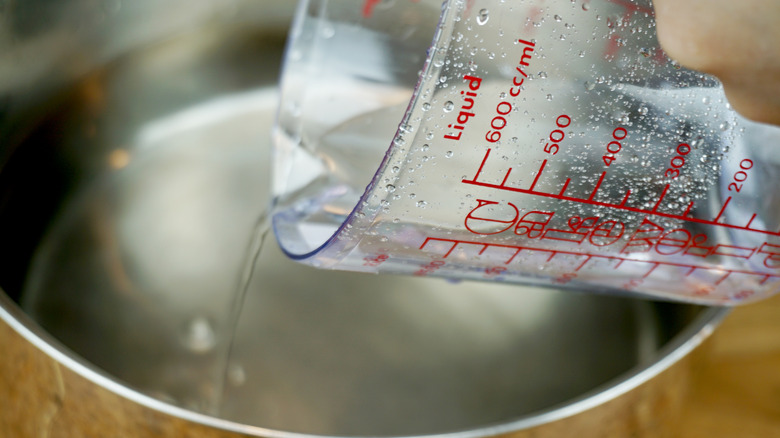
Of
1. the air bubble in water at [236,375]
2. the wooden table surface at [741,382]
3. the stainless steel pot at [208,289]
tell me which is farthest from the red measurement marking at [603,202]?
the air bubble in water at [236,375]

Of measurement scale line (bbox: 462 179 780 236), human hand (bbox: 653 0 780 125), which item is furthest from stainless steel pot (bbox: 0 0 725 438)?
human hand (bbox: 653 0 780 125)

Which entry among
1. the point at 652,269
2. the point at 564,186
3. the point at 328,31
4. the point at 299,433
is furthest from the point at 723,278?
the point at 328,31

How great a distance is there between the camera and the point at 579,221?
459mm

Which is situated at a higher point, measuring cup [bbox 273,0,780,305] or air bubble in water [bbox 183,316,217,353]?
measuring cup [bbox 273,0,780,305]

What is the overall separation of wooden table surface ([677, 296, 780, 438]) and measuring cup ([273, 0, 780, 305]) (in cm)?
25

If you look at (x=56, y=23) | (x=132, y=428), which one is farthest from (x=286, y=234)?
(x=56, y=23)

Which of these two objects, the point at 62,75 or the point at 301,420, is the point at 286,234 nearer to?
the point at 301,420

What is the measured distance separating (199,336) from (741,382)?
491 mm

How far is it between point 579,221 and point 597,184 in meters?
0.03

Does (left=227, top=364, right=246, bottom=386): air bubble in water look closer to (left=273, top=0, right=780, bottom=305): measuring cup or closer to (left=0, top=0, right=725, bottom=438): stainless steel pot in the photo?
(left=0, top=0, right=725, bottom=438): stainless steel pot

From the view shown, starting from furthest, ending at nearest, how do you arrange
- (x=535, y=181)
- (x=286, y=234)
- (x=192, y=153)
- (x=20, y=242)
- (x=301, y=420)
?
(x=192, y=153), (x=20, y=242), (x=301, y=420), (x=286, y=234), (x=535, y=181)

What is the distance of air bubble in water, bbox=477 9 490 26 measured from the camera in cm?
40

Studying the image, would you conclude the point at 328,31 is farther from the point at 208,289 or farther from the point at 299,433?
the point at 299,433

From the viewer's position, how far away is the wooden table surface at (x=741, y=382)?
2.46 ft
